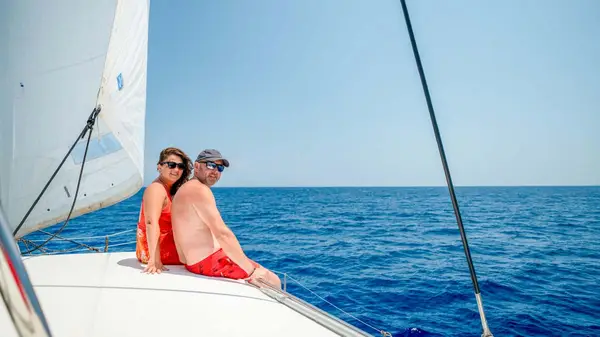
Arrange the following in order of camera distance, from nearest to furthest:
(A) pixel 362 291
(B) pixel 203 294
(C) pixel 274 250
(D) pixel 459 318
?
(B) pixel 203 294
(D) pixel 459 318
(A) pixel 362 291
(C) pixel 274 250

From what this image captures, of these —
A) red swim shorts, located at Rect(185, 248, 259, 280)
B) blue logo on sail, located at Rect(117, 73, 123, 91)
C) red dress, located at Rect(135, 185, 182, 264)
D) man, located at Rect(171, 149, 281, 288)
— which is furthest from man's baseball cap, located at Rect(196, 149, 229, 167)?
blue logo on sail, located at Rect(117, 73, 123, 91)

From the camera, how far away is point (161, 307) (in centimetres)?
173

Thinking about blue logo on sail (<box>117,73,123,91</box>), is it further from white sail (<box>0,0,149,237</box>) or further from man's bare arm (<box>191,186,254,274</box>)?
man's bare arm (<box>191,186,254,274</box>)

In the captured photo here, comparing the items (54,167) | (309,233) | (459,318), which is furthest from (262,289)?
(309,233)

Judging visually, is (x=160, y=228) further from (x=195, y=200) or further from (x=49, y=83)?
(x=49, y=83)

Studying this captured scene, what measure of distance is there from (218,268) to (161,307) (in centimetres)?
73

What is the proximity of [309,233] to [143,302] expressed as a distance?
11.8m

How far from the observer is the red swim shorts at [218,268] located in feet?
8.00

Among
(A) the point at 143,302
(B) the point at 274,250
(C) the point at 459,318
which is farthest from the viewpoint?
(B) the point at 274,250

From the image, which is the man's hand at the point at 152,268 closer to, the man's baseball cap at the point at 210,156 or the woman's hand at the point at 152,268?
the woman's hand at the point at 152,268

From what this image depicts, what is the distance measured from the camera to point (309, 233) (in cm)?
1334

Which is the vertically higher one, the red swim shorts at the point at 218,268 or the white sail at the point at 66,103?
the white sail at the point at 66,103

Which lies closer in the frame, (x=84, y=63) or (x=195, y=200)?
(x=195, y=200)

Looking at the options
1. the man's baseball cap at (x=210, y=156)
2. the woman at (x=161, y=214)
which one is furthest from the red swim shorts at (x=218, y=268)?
the man's baseball cap at (x=210, y=156)
